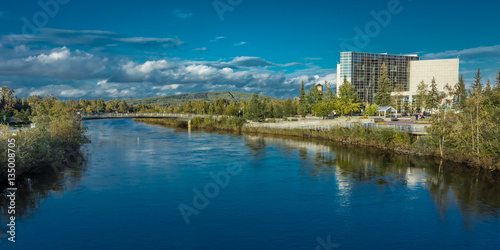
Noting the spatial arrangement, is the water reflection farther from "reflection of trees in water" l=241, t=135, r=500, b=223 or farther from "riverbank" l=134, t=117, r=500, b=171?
"riverbank" l=134, t=117, r=500, b=171

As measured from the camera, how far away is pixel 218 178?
104 feet

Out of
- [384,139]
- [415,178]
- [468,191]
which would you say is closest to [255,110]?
[384,139]

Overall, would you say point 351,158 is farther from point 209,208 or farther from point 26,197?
point 26,197

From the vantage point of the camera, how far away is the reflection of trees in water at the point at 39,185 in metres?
22.8

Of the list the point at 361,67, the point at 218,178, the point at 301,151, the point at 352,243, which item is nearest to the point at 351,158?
the point at 301,151

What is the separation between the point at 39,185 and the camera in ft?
93.8

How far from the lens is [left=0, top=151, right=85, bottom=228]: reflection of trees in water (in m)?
22.8

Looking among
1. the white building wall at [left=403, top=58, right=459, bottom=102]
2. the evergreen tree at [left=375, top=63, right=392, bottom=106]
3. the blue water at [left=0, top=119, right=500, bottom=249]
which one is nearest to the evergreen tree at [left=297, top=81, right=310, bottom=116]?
the evergreen tree at [left=375, top=63, right=392, bottom=106]

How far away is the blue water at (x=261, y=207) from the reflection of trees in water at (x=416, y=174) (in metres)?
0.12

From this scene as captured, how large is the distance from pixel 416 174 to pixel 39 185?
34.1 metres

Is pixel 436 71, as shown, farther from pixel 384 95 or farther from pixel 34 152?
pixel 34 152

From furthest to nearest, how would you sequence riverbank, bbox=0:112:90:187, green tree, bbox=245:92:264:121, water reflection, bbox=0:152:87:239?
green tree, bbox=245:92:264:121
riverbank, bbox=0:112:90:187
water reflection, bbox=0:152:87:239

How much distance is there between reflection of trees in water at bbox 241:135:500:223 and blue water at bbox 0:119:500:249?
0.12m

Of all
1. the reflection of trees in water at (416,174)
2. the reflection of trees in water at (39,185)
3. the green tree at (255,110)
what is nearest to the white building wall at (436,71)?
the green tree at (255,110)
